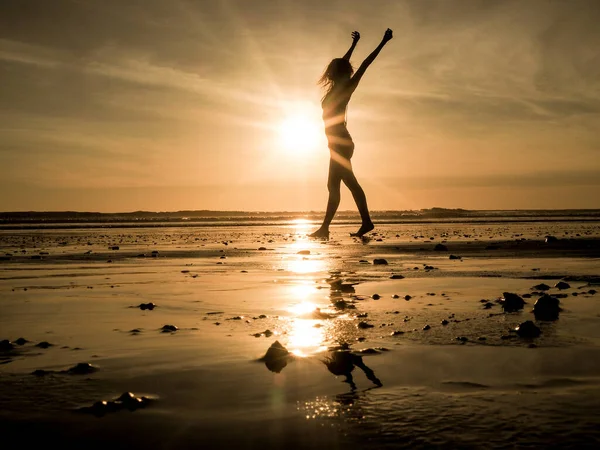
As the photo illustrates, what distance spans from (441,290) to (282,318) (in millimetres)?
3135

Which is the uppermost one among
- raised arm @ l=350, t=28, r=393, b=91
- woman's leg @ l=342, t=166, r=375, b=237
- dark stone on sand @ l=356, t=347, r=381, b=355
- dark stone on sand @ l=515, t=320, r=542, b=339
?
raised arm @ l=350, t=28, r=393, b=91

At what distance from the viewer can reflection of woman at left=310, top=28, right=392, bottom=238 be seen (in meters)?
21.4

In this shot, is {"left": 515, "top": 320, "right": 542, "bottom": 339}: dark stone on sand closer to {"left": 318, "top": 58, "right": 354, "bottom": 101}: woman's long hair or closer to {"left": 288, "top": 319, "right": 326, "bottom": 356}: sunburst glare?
{"left": 288, "top": 319, "right": 326, "bottom": 356}: sunburst glare

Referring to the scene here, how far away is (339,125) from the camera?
22.0m

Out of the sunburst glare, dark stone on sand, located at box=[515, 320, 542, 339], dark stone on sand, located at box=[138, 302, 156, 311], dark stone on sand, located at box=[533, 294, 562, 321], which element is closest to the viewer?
the sunburst glare

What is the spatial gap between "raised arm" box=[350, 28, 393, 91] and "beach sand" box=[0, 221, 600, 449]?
40.7 feet

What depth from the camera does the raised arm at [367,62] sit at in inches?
802

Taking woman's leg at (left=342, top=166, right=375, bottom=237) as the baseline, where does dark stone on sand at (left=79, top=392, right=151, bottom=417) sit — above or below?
below

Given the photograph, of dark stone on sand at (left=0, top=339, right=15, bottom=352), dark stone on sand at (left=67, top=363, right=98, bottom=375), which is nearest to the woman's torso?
dark stone on sand at (left=0, top=339, right=15, bottom=352)

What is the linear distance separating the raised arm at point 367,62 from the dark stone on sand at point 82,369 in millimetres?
17859

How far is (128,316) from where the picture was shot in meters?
7.00

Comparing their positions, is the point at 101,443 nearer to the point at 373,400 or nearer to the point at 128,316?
the point at 373,400

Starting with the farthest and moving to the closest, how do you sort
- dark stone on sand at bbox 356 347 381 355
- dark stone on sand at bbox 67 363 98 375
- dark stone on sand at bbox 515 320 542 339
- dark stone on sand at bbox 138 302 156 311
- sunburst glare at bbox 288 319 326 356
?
dark stone on sand at bbox 138 302 156 311 → dark stone on sand at bbox 515 320 542 339 → sunburst glare at bbox 288 319 326 356 → dark stone on sand at bbox 356 347 381 355 → dark stone on sand at bbox 67 363 98 375

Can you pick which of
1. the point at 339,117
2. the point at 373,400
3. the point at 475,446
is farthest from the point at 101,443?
the point at 339,117
